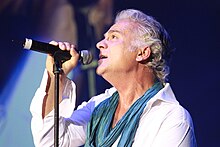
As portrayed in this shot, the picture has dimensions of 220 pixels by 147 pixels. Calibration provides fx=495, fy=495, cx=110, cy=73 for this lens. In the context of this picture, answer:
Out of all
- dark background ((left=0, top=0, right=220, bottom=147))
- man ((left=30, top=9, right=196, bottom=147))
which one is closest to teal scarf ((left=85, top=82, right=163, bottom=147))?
man ((left=30, top=9, right=196, bottom=147))

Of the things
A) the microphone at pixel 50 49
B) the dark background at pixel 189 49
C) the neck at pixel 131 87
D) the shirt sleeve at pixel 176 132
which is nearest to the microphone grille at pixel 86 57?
the microphone at pixel 50 49

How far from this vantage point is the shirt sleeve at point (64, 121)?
58.7 inches

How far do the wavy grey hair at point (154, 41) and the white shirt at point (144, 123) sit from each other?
0.09 meters

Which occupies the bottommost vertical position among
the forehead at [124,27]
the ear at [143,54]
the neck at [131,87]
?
the neck at [131,87]

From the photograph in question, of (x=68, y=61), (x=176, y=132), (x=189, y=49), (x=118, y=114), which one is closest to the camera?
(x=176, y=132)

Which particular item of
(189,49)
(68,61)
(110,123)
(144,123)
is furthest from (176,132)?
(189,49)

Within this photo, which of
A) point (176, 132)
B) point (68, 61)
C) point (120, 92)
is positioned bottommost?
point (176, 132)

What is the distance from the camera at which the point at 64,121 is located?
5.06 feet

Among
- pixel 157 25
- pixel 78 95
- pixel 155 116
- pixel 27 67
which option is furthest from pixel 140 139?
pixel 27 67

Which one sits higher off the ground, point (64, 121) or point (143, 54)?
point (143, 54)

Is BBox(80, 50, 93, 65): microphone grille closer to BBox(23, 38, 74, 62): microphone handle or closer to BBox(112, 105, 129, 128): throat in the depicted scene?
BBox(23, 38, 74, 62): microphone handle

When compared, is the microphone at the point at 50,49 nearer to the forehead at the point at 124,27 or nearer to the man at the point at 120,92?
the man at the point at 120,92

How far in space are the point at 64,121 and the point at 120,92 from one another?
0.20m

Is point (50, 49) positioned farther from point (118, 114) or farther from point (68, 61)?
point (118, 114)
